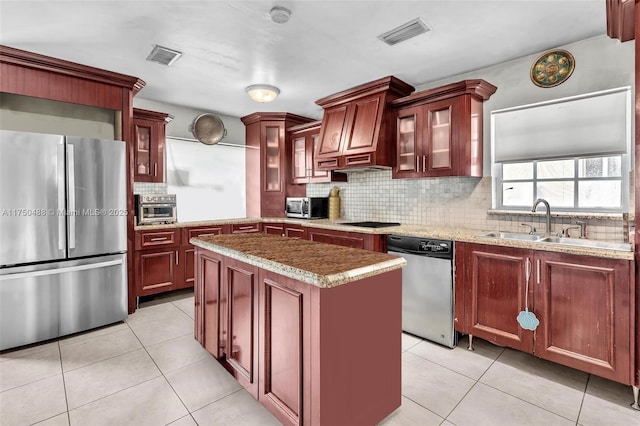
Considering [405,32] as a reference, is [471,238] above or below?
below

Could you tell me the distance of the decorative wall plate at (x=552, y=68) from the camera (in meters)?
2.65

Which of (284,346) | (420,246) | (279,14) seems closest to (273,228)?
(420,246)

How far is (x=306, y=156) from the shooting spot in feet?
15.2

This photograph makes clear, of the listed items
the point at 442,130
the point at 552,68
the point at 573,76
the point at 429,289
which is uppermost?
the point at 552,68

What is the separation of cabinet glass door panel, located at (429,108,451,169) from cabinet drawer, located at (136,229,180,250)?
10.0 feet

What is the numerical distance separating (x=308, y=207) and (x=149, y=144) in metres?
2.21

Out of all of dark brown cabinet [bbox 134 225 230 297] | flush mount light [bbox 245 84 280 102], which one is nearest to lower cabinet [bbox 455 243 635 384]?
flush mount light [bbox 245 84 280 102]

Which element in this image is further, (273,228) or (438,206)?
(273,228)

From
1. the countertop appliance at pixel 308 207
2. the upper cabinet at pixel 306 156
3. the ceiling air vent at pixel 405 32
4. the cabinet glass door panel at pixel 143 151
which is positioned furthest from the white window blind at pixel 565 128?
the cabinet glass door panel at pixel 143 151

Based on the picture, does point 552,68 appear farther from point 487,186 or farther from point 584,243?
point 584,243

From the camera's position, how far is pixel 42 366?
236 cm

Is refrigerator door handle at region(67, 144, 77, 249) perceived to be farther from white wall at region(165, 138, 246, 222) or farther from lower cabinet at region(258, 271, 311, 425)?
lower cabinet at region(258, 271, 311, 425)

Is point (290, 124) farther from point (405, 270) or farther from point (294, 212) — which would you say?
point (405, 270)

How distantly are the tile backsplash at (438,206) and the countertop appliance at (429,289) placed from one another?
770mm
